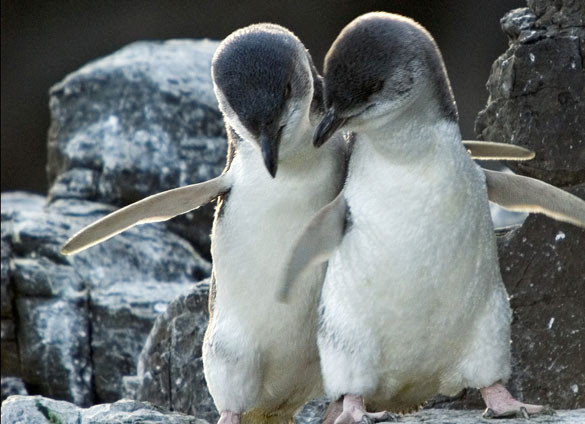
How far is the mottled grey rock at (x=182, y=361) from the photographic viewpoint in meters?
4.50

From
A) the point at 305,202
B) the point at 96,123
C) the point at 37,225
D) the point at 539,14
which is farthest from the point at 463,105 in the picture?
the point at 305,202

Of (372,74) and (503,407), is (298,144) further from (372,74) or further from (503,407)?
(503,407)

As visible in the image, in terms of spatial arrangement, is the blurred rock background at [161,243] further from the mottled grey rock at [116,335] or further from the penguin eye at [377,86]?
the penguin eye at [377,86]

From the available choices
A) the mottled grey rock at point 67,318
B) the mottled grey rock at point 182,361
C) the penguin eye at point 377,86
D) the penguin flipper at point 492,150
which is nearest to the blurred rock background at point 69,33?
the mottled grey rock at point 67,318

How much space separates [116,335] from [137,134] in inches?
60.6

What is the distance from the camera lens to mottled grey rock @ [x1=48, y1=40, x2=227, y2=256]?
7043 mm

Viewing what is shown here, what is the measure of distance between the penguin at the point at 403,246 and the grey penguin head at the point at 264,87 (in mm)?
178

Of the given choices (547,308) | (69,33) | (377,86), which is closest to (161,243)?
(547,308)

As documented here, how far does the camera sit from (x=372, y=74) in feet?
9.28

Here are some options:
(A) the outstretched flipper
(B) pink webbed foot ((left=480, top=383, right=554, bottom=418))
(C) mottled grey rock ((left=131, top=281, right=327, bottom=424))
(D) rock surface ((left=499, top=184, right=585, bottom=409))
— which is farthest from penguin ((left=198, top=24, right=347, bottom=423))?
(C) mottled grey rock ((left=131, top=281, right=327, bottom=424))

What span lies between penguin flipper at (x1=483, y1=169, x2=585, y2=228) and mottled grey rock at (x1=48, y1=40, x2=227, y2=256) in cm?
383

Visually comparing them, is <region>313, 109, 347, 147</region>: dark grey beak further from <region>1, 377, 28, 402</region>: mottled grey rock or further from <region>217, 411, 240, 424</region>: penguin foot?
<region>1, 377, 28, 402</region>: mottled grey rock

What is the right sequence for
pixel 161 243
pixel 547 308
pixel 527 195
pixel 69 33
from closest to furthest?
pixel 527 195, pixel 547 308, pixel 161 243, pixel 69 33

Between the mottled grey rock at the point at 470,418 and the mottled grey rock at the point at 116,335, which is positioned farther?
the mottled grey rock at the point at 116,335
